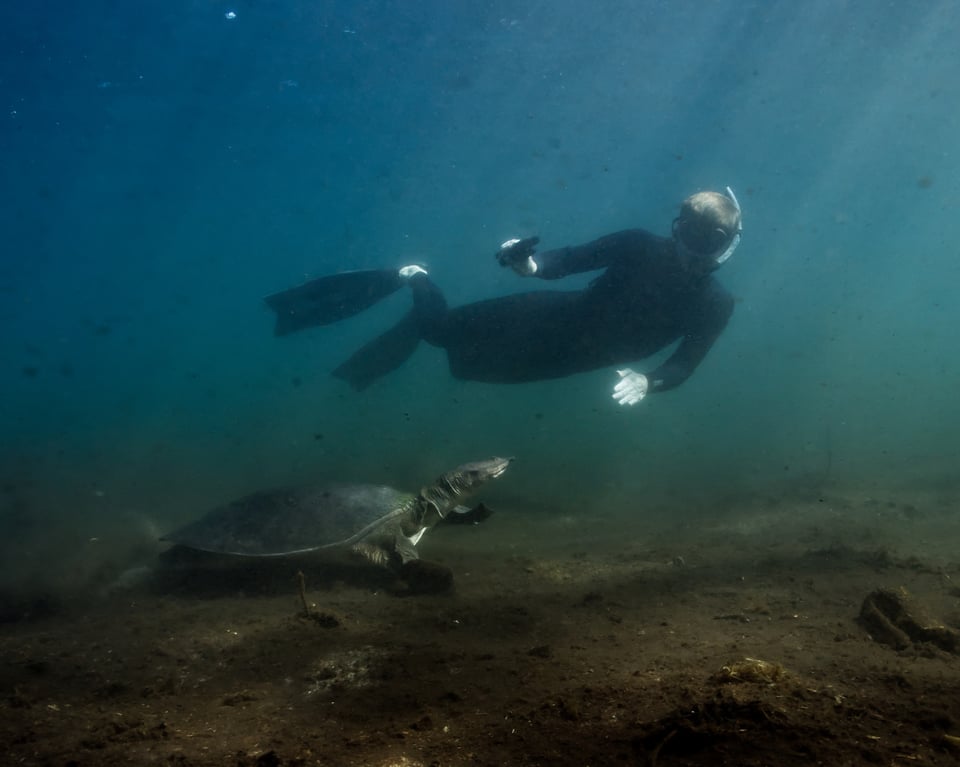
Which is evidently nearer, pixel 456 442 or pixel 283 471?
pixel 283 471

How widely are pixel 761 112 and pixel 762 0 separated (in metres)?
20.5

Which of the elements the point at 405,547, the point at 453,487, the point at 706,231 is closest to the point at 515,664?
the point at 405,547

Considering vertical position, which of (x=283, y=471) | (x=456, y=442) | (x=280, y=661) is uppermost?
(x=280, y=661)

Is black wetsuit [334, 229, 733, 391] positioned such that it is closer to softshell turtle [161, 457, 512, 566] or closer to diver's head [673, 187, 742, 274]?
diver's head [673, 187, 742, 274]

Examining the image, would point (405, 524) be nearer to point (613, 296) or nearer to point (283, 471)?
point (613, 296)

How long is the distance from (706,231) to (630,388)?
2.04 metres

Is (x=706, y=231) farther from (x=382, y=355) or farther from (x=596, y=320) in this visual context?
(x=382, y=355)

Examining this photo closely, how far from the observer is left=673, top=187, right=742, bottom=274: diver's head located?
591 cm

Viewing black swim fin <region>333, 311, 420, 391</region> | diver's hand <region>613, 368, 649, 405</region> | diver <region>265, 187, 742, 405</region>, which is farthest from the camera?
black swim fin <region>333, 311, 420, 391</region>

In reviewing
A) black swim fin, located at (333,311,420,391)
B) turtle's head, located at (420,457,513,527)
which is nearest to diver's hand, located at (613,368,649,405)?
turtle's head, located at (420,457,513,527)

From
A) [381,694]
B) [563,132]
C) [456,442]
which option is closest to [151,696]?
[381,694]

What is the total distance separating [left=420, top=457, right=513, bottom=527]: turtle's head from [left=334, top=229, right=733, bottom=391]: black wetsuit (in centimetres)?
222

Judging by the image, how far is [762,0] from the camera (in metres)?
25.3

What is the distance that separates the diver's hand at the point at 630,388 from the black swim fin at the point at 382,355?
15.7 feet
